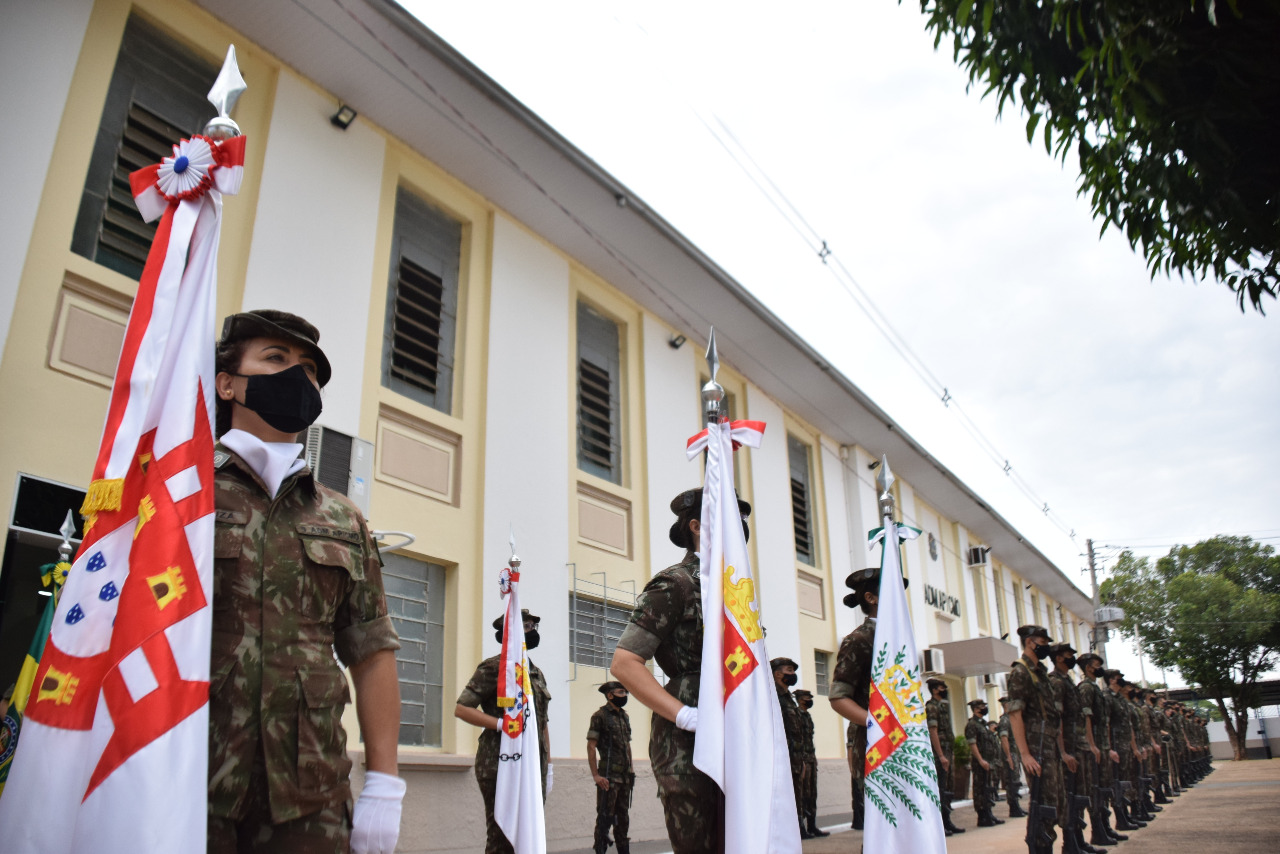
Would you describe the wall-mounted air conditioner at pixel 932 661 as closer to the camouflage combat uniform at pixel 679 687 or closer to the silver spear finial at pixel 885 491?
the silver spear finial at pixel 885 491

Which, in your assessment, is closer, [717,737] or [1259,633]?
[717,737]

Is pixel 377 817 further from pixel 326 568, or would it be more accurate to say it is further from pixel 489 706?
pixel 489 706

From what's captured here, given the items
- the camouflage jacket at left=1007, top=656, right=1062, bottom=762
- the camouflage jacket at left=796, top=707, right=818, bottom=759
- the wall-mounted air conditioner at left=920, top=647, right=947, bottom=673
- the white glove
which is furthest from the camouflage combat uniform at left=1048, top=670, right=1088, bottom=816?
the wall-mounted air conditioner at left=920, top=647, right=947, bottom=673

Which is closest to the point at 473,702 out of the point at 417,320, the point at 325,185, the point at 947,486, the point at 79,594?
the point at 417,320

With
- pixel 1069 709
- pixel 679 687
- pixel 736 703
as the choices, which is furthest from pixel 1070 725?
pixel 736 703

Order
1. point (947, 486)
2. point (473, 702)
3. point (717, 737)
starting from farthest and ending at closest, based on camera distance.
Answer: point (947, 486) → point (473, 702) → point (717, 737)

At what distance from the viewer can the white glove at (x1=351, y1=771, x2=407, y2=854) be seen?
2.35 m

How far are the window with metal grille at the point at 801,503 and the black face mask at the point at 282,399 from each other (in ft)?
49.6

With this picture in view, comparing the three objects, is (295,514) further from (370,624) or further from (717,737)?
(717,737)

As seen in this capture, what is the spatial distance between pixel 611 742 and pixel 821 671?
8.75 metres

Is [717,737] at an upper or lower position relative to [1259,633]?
lower

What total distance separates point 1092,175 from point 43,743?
465 cm

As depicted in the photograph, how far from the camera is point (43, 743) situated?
6.42ft

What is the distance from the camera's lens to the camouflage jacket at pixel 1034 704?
770cm
